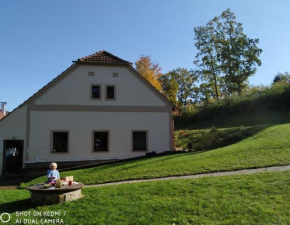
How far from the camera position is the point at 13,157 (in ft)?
63.2

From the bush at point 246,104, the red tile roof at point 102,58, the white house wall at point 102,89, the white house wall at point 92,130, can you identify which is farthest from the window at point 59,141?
the bush at point 246,104

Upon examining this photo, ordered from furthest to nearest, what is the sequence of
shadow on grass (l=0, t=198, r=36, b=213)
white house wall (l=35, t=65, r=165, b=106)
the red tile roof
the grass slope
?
the grass slope → the red tile roof → white house wall (l=35, t=65, r=165, b=106) → shadow on grass (l=0, t=198, r=36, b=213)

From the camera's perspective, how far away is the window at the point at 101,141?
19.8m

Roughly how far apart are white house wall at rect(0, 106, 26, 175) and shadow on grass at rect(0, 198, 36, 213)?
10.8m

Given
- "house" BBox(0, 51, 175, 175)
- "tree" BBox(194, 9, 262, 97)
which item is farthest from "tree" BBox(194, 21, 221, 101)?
"house" BBox(0, 51, 175, 175)

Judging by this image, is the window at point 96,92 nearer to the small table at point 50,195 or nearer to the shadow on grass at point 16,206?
the shadow on grass at point 16,206

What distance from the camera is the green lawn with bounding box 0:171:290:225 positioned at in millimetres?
6613

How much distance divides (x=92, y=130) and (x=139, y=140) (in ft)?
11.2

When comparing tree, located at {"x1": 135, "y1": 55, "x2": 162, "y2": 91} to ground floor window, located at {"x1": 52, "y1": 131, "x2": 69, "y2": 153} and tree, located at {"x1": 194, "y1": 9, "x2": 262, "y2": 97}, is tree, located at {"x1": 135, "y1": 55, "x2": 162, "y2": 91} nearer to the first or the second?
tree, located at {"x1": 194, "y1": 9, "x2": 262, "y2": 97}

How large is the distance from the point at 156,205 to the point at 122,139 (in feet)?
41.6

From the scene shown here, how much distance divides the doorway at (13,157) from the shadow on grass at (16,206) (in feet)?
36.0

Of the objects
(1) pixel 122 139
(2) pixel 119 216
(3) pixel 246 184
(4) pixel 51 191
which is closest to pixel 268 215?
(3) pixel 246 184

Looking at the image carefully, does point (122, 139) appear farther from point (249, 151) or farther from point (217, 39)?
point (217, 39)

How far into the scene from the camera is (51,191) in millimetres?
8258
